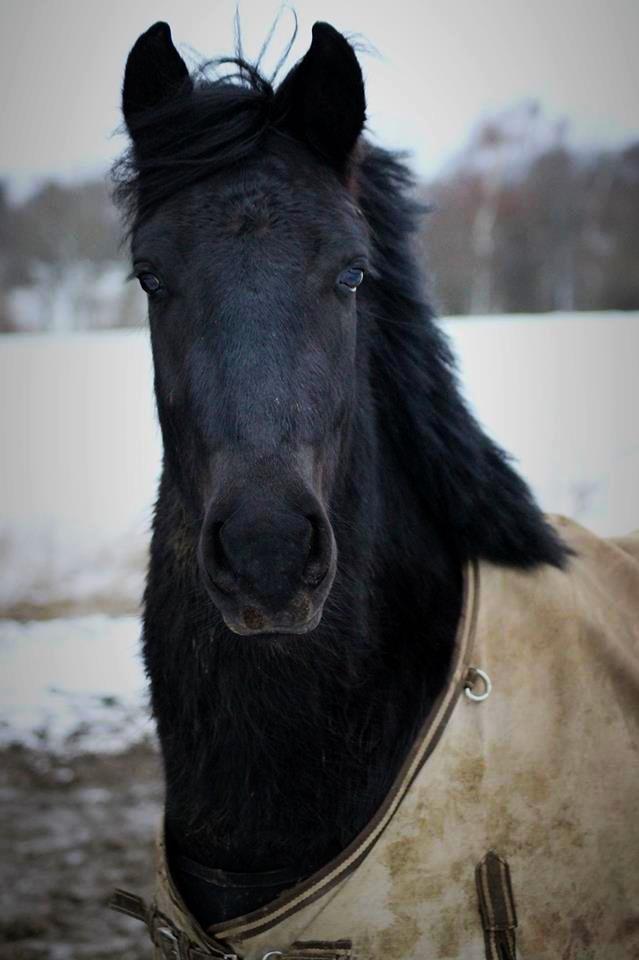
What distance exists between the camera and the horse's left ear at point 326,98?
6.19 feet

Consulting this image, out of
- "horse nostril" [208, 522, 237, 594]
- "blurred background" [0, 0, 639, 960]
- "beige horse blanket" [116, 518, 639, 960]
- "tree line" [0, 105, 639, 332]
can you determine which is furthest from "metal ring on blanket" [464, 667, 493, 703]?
"tree line" [0, 105, 639, 332]

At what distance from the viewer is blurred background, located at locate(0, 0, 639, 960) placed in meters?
5.73

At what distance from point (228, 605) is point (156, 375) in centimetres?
66

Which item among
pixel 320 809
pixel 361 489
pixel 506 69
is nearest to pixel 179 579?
pixel 361 489

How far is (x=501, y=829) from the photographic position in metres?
1.97

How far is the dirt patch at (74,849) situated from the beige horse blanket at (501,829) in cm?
158

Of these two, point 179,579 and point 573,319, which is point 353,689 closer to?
point 179,579

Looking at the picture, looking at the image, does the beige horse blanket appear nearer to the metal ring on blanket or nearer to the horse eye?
the metal ring on blanket

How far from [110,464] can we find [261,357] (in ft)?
15.5

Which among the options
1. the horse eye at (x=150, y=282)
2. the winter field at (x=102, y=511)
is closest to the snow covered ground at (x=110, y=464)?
the winter field at (x=102, y=511)

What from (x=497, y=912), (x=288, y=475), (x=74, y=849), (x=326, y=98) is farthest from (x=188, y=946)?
(x=74, y=849)

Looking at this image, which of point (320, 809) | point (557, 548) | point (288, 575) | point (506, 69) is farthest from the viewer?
point (506, 69)

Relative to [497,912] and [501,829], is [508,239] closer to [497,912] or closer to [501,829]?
[501,829]

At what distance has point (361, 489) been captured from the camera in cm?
206
